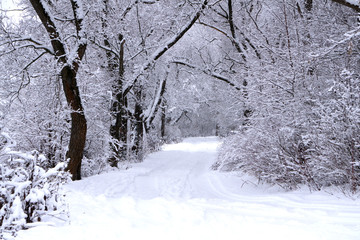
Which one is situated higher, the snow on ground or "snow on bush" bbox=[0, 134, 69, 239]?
"snow on bush" bbox=[0, 134, 69, 239]

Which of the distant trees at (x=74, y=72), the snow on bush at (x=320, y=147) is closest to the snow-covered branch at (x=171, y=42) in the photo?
the distant trees at (x=74, y=72)

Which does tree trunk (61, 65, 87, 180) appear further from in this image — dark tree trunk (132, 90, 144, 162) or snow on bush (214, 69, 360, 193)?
dark tree trunk (132, 90, 144, 162)

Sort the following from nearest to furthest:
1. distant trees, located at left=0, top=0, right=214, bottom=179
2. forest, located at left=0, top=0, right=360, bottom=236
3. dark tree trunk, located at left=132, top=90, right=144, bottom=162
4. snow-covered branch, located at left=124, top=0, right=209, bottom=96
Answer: forest, located at left=0, top=0, right=360, bottom=236
distant trees, located at left=0, top=0, right=214, bottom=179
snow-covered branch, located at left=124, top=0, right=209, bottom=96
dark tree trunk, located at left=132, top=90, right=144, bottom=162

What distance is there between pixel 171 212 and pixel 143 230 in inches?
43.0

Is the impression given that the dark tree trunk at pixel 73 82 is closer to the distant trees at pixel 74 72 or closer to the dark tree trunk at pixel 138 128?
the distant trees at pixel 74 72

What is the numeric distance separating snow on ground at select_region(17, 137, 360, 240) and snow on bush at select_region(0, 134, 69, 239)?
0.74 ft

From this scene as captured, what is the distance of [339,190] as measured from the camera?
16.4 feet

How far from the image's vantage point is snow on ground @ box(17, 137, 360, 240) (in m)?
3.42

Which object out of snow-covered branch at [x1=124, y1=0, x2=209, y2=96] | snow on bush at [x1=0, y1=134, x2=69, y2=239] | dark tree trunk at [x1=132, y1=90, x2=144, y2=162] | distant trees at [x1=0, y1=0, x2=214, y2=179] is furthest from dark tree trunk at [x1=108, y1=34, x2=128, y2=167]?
snow on bush at [x1=0, y1=134, x2=69, y2=239]

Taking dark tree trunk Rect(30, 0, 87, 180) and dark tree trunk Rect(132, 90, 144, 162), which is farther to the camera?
dark tree trunk Rect(132, 90, 144, 162)

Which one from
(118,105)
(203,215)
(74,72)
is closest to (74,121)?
(74,72)

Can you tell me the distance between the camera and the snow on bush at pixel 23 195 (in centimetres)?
345

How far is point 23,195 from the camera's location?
408 cm

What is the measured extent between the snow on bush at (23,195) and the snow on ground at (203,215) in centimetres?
23
